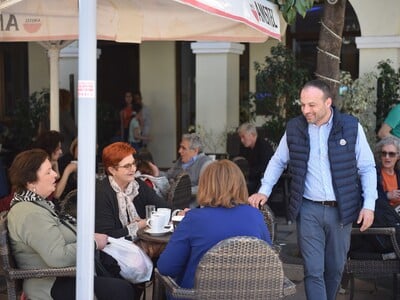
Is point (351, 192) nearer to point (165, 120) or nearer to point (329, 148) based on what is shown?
point (329, 148)

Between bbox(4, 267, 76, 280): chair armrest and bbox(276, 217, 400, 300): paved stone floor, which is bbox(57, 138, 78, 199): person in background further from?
bbox(4, 267, 76, 280): chair armrest

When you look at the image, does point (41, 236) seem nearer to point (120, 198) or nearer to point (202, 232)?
point (202, 232)

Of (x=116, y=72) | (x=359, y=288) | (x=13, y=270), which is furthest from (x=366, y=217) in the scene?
(x=116, y=72)

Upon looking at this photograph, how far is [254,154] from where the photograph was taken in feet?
27.6

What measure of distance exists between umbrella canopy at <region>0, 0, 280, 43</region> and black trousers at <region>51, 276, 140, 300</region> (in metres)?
1.78

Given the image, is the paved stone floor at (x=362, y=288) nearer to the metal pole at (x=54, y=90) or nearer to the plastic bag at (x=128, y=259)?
the plastic bag at (x=128, y=259)

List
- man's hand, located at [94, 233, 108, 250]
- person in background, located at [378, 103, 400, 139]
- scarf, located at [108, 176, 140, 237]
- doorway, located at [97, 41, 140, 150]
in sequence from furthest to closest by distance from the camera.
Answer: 1. doorway, located at [97, 41, 140, 150]
2. person in background, located at [378, 103, 400, 139]
3. scarf, located at [108, 176, 140, 237]
4. man's hand, located at [94, 233, 108, 250]

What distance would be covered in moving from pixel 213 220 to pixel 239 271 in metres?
0.29

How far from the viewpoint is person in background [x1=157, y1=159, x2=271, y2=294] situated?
3.61 m

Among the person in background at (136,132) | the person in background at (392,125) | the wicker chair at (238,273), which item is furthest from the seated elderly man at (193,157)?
the person in background at (136,132)

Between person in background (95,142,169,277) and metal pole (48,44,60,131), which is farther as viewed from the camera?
metal pole (48,44,60,131)

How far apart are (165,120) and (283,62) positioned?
350 cm

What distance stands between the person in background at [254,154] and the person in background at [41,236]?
14.0ft

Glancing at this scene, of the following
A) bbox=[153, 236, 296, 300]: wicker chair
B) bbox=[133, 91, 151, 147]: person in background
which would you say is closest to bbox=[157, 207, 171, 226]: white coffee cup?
bbox=[153, 236, 296, 300]: wicker chair
